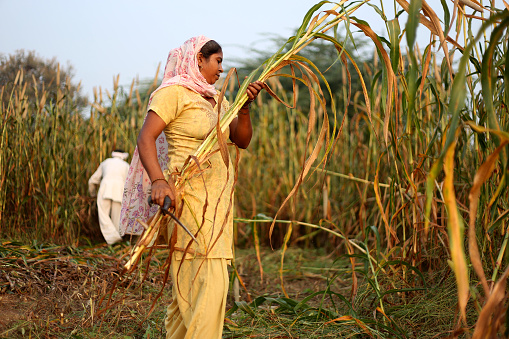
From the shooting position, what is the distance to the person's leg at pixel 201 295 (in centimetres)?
186

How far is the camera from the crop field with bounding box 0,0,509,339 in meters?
1.59

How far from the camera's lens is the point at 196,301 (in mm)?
1896

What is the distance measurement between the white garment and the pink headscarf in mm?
2449

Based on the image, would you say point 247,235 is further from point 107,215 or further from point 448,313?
point 448,313

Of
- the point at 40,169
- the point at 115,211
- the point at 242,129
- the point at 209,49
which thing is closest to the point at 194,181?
the point at 242,129

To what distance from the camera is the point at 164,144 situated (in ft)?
7.16

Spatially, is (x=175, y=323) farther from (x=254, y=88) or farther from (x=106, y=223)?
(x=106, y=223)

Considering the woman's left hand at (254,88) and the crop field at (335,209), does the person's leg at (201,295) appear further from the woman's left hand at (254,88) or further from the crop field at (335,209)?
the woman's left hand at (254,88)

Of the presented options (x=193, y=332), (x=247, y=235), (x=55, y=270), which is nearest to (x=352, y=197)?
(x=247, y=235)

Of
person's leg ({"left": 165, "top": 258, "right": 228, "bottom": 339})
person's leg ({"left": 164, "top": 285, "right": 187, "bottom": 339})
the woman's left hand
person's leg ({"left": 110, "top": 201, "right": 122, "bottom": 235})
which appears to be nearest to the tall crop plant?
person's leg ({"left": 110, "top": 201, "right": 122, "bottom": 235})

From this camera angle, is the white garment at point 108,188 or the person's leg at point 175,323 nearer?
the person's leg at point 175,323

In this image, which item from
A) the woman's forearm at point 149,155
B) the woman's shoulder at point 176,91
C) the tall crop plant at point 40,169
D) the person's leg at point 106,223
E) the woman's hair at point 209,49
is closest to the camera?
the woman's forearm at point 149,155

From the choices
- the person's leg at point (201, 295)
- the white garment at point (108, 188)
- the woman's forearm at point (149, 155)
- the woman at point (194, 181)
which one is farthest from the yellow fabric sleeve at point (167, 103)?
the white garment at point (108, 188)

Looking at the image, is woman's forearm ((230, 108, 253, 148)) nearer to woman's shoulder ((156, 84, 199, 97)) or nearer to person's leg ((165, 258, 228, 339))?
woman's shoulder ((156, 84, 199, 97))
